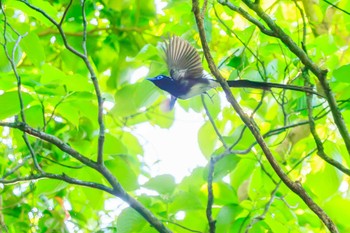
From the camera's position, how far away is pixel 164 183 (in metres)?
1.60

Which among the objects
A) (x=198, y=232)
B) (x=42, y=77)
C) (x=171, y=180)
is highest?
(x=42, y=77)

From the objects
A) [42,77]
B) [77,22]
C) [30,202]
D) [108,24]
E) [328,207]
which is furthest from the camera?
[108,24]

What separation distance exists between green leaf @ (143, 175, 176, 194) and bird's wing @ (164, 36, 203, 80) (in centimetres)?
30

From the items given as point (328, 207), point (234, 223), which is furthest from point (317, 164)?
point (234, 223)

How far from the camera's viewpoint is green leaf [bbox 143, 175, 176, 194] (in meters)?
1.60

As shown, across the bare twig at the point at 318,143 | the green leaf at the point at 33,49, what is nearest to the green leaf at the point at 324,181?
the bare twig at the point at 318,143

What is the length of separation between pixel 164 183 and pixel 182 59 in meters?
0.35

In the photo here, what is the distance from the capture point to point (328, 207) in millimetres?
1714

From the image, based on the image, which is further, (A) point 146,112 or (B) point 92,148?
(A) point 146,112

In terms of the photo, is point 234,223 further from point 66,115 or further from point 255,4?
point 255,4

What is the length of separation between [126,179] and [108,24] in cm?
82

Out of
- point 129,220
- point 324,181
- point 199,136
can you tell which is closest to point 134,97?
point 199,136

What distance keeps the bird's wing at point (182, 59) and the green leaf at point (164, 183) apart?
30 cm

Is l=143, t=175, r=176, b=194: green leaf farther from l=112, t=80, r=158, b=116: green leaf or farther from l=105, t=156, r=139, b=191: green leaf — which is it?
l=112, t=80, r=158, b=116: green leaf
